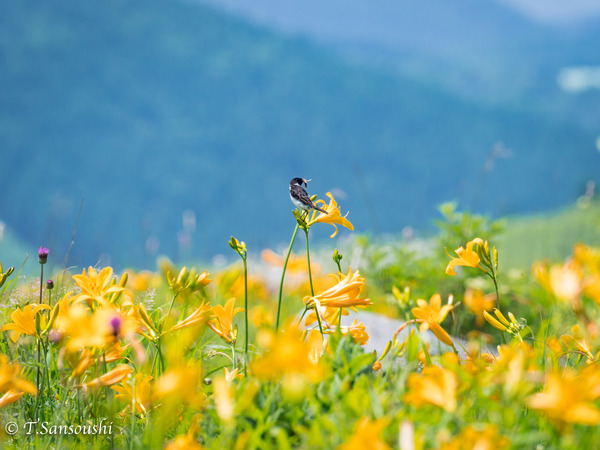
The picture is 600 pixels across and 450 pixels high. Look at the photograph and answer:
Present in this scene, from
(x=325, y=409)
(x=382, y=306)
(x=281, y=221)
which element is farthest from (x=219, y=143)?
(x=325, y=409)

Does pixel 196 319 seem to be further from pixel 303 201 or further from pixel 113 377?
pixel 303 201

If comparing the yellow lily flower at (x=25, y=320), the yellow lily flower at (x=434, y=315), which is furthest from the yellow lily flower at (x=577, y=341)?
the yellow lily flower at (x=25, y=320)

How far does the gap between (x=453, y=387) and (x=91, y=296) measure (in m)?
0.63

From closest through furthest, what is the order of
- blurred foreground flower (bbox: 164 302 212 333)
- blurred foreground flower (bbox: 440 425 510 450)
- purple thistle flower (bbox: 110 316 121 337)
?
blurred foreground flower (bbox: 440 425 510 450) → purple thistle flower (bbox: 110 316 121 337) → blurred foreground flower (bbox: 164 302 212 333)

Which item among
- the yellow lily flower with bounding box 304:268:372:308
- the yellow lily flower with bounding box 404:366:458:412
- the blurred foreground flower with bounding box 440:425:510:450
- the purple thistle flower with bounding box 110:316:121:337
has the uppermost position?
the yellow lily flower with bounding box 304:268:372:308

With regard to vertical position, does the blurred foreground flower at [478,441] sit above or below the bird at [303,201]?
below

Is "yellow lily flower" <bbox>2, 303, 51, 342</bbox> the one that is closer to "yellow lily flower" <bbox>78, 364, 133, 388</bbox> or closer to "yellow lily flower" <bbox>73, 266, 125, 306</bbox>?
"yellow lily flower" <bbox>73, 266, 125, 306</bbox>

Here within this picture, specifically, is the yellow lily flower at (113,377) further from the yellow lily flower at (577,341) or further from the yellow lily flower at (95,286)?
the yellow lily flower at (577,341)

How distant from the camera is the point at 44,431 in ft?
3.24

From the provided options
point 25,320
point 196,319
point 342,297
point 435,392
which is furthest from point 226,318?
point 435,392

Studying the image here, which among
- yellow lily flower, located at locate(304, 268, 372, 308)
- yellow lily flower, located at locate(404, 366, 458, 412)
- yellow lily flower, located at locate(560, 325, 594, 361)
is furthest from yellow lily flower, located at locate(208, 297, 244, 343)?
yellow lily flower, located at locate(560, 325, 594, 361)

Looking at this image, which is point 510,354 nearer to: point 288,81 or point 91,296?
point 91,296

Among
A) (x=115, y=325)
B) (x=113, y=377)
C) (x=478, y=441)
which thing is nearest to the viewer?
(x=478, y=441)

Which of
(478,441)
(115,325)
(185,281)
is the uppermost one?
(185,281)
